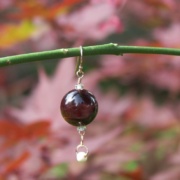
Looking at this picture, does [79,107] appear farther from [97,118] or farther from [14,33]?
[97,118]

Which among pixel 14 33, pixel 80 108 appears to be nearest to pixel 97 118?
pixel 14 33

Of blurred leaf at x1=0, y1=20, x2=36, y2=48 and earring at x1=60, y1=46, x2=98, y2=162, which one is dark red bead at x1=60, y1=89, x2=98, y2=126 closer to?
earring at x1=60, y1=46, x2=98, y2=162

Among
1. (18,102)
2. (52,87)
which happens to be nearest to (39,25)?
(52,87)

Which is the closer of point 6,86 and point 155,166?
point 155,166

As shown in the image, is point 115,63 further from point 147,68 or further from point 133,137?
point 133,137

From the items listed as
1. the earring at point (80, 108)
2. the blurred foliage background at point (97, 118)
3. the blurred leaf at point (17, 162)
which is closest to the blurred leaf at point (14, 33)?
the blurred foliage background at point (97, 118)
